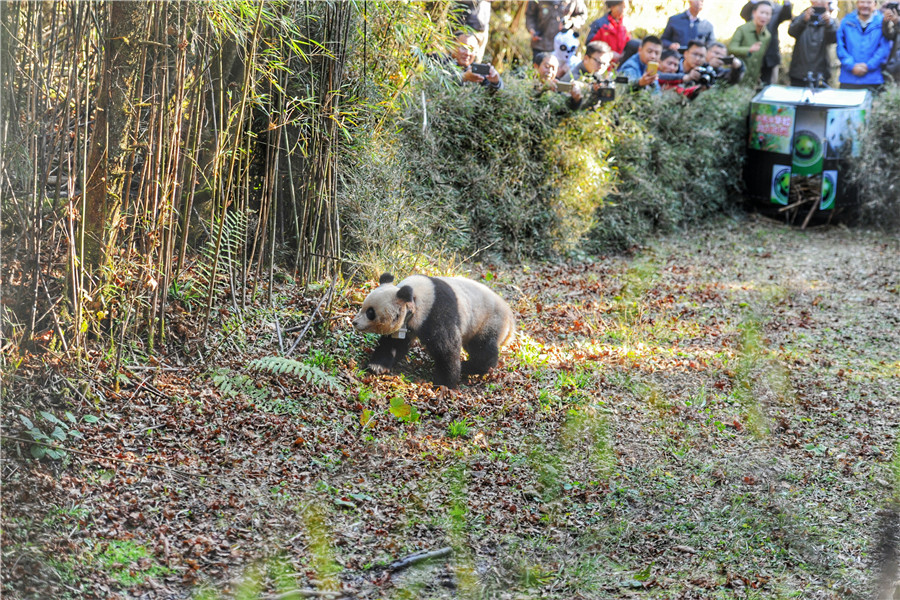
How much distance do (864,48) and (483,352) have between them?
833cm

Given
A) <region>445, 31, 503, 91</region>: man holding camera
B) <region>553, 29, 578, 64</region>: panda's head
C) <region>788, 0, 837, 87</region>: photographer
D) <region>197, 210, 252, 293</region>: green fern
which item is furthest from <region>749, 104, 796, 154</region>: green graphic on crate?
<region>197, 210, 252, 293</region>: green fern

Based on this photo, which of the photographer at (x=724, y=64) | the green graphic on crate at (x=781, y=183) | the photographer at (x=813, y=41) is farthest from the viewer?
the photographer at (x=813, y=41)

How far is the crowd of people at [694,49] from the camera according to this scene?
852 cm

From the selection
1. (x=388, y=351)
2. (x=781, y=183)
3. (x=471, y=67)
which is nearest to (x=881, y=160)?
(x=781, y=183)

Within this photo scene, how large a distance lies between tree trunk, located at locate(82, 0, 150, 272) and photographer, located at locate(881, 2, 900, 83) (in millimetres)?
9639

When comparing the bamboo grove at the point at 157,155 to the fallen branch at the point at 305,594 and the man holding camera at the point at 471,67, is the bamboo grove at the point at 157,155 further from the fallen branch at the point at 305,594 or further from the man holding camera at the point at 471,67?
the man holding camera at the point at 471,67

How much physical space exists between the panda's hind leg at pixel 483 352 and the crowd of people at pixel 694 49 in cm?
368

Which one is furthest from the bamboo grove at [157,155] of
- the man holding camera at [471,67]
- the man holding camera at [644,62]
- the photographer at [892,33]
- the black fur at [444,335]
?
the photographer at [892,33]

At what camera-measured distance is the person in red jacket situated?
10.2 m

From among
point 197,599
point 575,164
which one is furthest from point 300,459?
point 575,164

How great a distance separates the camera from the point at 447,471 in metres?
4.07

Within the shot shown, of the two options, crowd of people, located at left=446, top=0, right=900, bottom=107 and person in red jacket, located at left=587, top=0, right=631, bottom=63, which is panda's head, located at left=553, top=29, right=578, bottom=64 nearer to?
crowd of people, located at left=446, top=0, right=900, bottom=107

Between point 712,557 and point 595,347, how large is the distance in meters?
2.46

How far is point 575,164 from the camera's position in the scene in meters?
8.48
